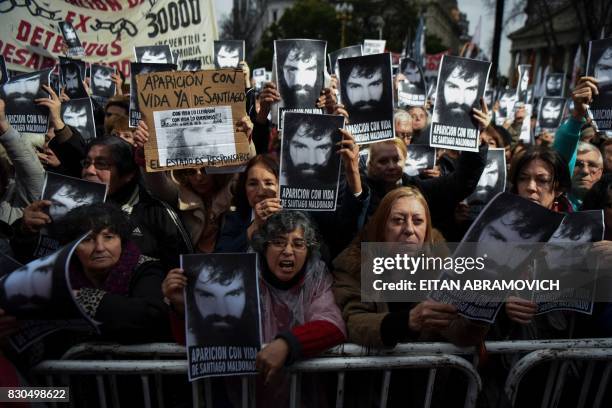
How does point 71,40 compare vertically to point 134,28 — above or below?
below

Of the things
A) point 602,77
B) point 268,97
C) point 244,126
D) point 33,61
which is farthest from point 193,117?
point 33,61

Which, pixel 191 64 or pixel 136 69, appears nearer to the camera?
pixel 136 69

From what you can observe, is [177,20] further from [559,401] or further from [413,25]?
[413,25]

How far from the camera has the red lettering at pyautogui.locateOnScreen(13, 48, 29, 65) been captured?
298 inches

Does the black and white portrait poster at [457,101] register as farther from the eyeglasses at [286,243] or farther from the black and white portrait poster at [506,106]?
the black and white portrait poster at [506,106]

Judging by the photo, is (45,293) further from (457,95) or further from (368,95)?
(457,95)

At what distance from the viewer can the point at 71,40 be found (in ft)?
24.6

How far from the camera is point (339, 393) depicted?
85.4 inches

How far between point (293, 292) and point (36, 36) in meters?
7.05

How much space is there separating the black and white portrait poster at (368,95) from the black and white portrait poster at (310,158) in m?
0.47

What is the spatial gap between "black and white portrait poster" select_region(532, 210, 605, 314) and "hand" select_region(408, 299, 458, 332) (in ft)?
1.65

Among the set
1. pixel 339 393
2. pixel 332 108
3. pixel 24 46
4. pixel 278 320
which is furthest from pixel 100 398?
pixel 24 46

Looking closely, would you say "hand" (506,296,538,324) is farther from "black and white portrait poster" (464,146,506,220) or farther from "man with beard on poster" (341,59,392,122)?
"black and white portrait poster" (464,146,506,220)

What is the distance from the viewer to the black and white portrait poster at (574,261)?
7.68 feet
